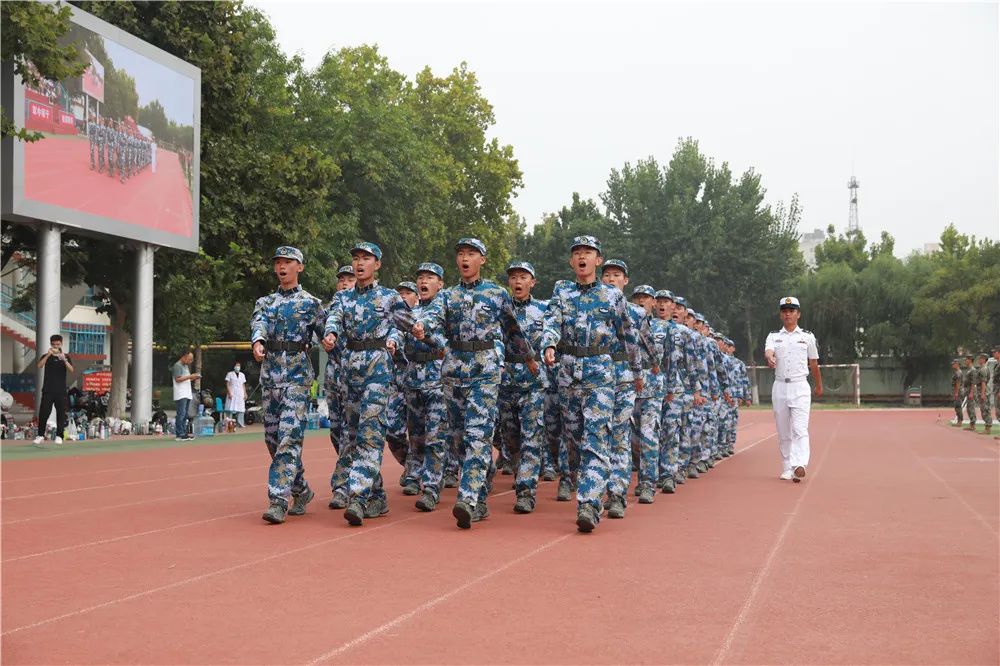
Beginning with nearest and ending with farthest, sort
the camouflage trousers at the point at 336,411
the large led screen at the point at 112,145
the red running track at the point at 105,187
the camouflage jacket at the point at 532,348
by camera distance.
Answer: the camouflage trousers at the point at 336,411, the camouflage jacket at the point at 532,348, the large led screen at the point at 112,145, the red running track at the point at 105,187

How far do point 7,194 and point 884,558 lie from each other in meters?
18.0

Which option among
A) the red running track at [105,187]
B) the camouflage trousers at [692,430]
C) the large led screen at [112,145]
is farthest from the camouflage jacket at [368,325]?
the red running track at [105,187]

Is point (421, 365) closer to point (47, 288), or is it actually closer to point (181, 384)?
point (181, 384)

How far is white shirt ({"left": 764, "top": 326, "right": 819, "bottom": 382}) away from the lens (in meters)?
13.4

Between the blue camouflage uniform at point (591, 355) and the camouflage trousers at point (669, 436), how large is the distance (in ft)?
9.64

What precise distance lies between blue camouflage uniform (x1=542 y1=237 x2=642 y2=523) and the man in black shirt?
13404mm

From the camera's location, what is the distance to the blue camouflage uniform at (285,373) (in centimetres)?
923

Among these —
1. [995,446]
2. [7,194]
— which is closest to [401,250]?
[7,194]

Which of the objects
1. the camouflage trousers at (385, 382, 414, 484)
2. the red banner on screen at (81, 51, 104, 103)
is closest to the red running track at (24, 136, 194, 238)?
the red banner on screen at (81, 51, 104, 103)

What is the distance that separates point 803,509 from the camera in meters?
10.6

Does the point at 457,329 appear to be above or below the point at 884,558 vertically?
above

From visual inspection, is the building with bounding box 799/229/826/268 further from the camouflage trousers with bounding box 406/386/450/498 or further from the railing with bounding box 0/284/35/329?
the camouflage trousers with bounding box 406/386/450/498

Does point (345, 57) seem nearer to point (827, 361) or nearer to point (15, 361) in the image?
point (15, 361)

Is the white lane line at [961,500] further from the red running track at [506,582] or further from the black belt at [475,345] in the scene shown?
the black belt at [475,345]
